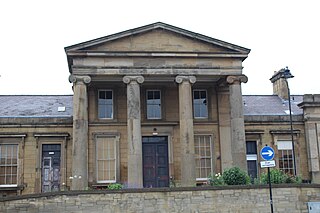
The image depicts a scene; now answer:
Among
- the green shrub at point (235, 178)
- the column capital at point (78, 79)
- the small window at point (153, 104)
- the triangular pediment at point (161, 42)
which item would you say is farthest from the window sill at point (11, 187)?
the green shrub at point (235, 178)

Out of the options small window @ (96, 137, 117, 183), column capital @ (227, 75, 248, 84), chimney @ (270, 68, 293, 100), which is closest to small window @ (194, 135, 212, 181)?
column capital @ (227, 75, 248, 84)

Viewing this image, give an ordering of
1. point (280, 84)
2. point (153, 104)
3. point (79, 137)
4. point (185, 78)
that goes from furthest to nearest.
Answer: point (280, 84), point (153, 104), point (185, 78), point (79, 137)

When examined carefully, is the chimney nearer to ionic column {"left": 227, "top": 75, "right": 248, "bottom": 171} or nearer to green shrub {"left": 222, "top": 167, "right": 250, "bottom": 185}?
ionic column {"left": 227, "top": 75, "right": 248, "bottom": 171}

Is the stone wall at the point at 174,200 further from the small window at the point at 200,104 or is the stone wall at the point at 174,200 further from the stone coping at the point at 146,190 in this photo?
the small window at the point at 200,104

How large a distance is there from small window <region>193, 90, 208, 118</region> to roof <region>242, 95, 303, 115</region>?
3.60 m

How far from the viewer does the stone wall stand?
20.0 meters

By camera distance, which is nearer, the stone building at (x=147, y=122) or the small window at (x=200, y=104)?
the stone building at (x=147, y=122)

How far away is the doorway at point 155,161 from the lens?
30.0 metres

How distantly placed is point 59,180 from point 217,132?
33.6 feet

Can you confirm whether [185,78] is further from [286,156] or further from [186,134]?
[286,156]

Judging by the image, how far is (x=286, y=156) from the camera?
32656 mm

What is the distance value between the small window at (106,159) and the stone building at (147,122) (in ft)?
0.20

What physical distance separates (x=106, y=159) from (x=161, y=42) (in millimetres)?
7814

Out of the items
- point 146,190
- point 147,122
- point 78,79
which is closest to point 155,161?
point 147,122
